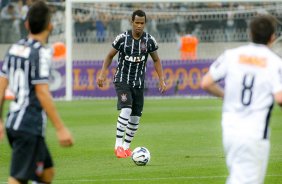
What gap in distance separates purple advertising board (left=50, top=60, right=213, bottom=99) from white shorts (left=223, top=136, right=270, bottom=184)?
758 inches

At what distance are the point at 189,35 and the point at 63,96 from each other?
5583mm

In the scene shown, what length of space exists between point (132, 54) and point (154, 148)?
181 centimetres

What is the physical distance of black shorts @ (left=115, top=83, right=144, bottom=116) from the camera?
44.3 ft

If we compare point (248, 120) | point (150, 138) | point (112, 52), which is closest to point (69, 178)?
point (112, 52)

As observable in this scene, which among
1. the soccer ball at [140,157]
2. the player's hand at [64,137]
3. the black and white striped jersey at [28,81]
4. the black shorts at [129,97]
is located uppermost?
the black and white striped jersey at [28,81]

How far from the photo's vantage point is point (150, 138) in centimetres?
1645

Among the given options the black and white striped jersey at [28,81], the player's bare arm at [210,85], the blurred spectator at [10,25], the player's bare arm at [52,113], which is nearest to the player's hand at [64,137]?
the player's bare arm at [52,113]

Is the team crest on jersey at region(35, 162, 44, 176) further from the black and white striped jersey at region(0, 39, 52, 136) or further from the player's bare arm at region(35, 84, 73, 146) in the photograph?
the player's bare arm at region(35, 84, 73, 146)

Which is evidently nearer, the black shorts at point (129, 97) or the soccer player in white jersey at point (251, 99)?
the soccer player in white jersey at point (251, 99)

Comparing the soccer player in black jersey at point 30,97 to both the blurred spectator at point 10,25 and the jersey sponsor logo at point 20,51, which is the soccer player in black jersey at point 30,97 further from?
the blurred spectator at point 10,25

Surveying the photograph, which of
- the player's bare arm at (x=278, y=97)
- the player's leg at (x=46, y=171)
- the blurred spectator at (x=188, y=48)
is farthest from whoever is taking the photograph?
the blurred spectator at (x=188, y=48)

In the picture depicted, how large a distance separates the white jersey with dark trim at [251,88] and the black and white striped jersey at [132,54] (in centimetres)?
630

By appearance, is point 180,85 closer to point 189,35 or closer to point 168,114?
point 189,35

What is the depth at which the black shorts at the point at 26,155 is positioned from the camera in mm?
7625
